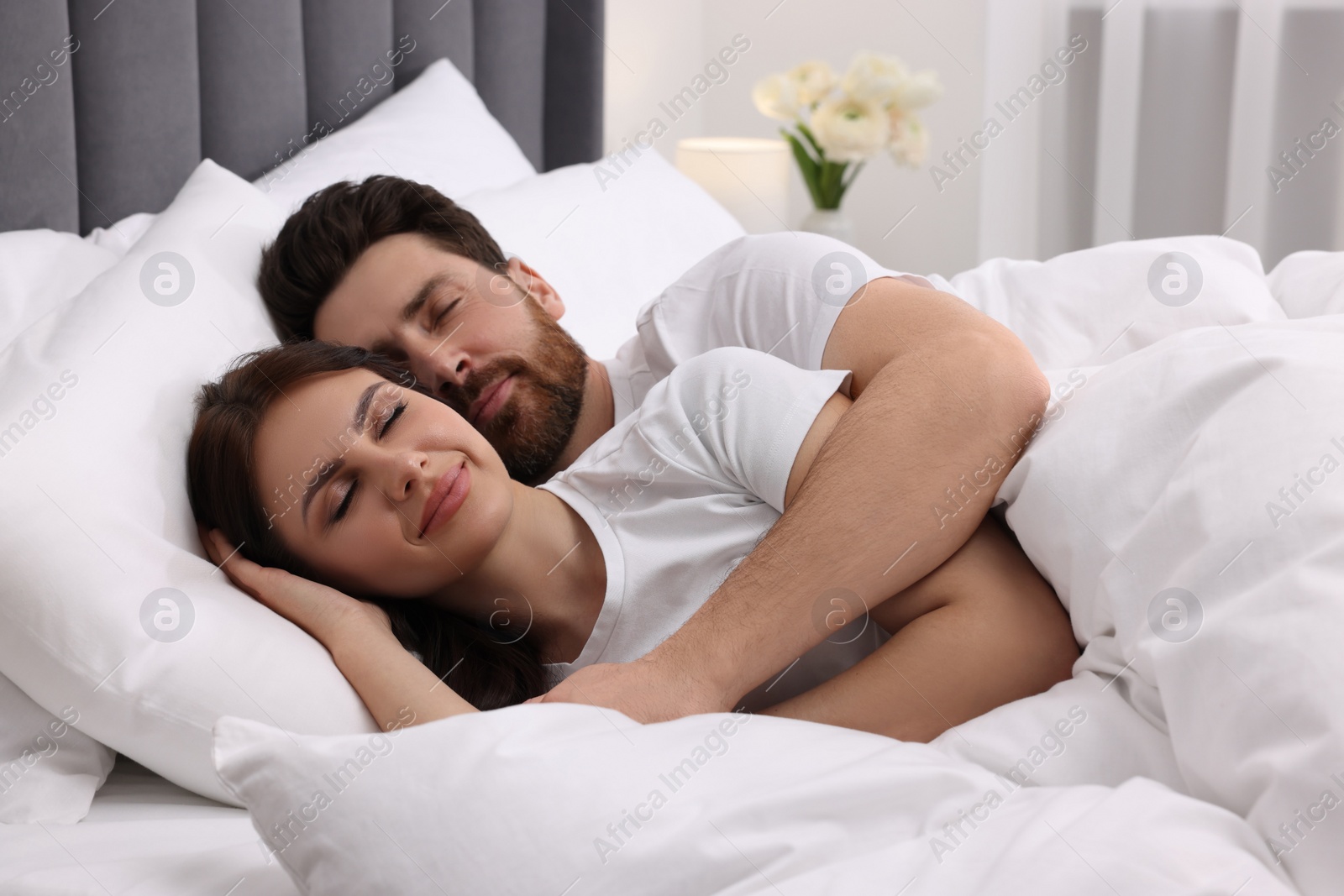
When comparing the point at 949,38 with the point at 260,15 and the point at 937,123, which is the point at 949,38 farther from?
the point at 260,15

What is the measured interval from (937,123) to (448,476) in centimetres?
229

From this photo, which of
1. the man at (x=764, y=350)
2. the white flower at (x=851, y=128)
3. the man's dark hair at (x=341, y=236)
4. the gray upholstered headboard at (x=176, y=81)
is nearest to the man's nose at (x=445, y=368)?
the man at (x=764, y=350)

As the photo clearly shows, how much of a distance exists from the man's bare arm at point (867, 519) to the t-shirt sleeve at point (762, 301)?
183mm

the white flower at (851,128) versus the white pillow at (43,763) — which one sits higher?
the white flower at (851,128)

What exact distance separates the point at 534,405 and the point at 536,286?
0.72 ft

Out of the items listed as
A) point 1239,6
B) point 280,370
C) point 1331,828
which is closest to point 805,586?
point 1331,828

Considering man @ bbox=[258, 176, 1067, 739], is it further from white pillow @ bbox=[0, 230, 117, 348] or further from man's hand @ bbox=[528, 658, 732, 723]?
white pillow @ bbox=[0, 230, 117, 348]

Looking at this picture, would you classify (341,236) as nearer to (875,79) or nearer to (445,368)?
(445,368)

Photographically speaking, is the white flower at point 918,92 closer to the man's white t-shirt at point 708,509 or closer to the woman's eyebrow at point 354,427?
the man's white t-shirt at point 708,509

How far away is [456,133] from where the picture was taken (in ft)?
6.06

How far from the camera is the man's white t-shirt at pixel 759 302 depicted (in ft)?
4.00

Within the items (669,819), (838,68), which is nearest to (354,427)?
(669,819)

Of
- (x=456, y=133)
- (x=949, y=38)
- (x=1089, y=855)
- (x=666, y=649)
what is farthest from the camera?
(x=949, y=38)

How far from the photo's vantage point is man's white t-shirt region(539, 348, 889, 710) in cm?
103
